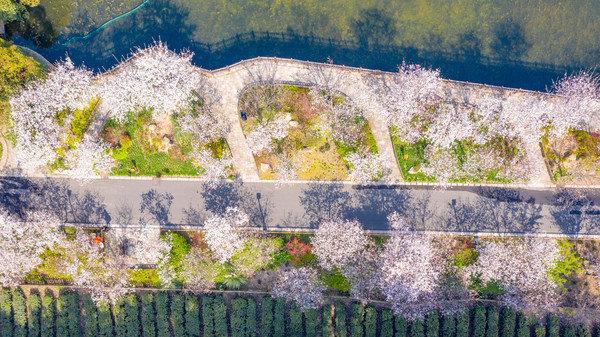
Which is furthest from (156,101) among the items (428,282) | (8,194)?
(428,282)

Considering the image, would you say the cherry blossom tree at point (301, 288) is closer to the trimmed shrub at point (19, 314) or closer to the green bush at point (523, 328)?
the green bush at point (523, 328)

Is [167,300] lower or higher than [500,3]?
lower

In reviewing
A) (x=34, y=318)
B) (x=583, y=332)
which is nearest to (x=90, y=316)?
(x=34, y=318)

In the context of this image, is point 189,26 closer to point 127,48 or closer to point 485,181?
point 127,48

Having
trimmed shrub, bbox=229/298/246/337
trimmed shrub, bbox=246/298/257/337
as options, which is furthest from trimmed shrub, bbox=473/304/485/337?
trimmed shrub, bbox=229/298/246/337

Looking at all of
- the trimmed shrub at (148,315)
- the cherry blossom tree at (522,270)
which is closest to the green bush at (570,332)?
the cherry blossom tree at (522,270)

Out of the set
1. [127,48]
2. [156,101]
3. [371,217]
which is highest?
[127,48]
